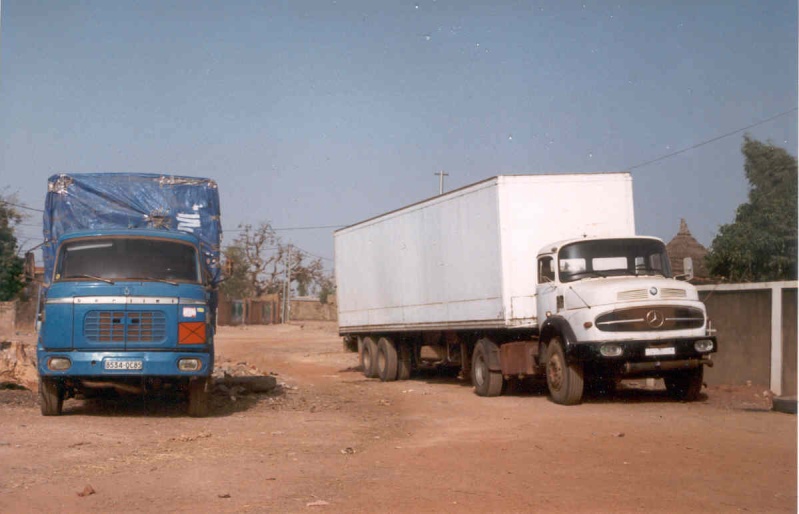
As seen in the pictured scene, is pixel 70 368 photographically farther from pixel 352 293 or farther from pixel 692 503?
Answer: pixel 352 293

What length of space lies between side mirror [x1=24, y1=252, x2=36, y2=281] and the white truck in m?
7.13

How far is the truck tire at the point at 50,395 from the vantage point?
11641 mm

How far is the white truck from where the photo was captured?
42.4 ft

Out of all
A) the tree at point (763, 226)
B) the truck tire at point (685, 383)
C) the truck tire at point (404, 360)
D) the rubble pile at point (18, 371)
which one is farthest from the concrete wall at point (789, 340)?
the tree at point (763, 226)

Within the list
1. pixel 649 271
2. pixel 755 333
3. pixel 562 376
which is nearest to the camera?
pixel 562 376

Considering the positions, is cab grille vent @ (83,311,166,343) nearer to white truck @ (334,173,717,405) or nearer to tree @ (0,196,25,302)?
white truck @ (334,173,717,405)

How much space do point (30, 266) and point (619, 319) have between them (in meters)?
8.17

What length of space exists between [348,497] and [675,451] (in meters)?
3.71

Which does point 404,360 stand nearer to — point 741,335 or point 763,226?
point 741,335

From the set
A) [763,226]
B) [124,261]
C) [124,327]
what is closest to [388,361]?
[124,261]

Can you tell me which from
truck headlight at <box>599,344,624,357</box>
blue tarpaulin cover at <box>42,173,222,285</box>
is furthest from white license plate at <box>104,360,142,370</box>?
truck headlight at <box>599,344,624,357</box>

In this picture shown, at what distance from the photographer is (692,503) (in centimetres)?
650

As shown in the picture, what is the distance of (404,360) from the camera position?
20672 millimetres

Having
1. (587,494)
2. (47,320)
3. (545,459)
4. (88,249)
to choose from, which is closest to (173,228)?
(88,249)
